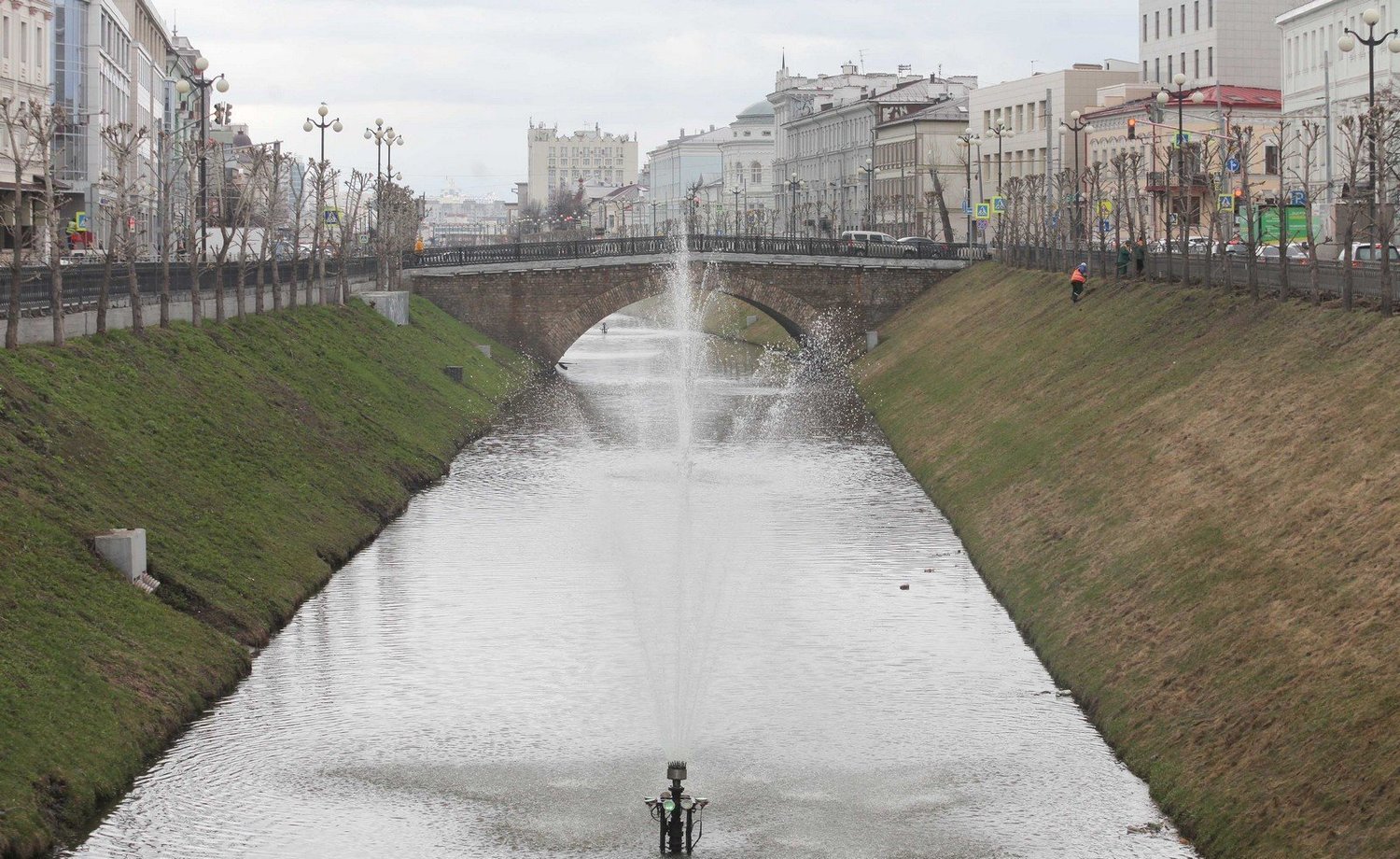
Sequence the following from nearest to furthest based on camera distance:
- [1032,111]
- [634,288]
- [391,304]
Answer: [391,304]
[634,288]
[1032,111]

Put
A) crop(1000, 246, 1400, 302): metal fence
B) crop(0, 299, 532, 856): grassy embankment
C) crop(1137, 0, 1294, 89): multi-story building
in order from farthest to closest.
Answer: crop(1137, 0, 1294, 89): multi-story building, crop(1000, 246, 1400, 302): metal fence, crop(0, 299, 532, 856): grassy embankment

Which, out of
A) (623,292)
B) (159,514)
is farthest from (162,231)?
(623,292)

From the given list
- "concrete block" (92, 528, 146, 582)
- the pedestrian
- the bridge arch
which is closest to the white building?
the bridge arch

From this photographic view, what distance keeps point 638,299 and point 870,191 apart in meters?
64.5

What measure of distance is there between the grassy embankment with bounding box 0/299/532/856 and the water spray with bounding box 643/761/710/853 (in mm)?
7395

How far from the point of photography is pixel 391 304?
88562mm

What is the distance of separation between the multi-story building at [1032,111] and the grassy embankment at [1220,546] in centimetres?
7841

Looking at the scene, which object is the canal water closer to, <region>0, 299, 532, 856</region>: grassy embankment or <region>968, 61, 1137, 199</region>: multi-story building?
<region>0, 299, 532, 856</region>: grassy embankment

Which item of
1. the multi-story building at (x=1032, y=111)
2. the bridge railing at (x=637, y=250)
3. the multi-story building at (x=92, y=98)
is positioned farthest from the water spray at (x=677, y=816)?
the multi-story building at (x=1032, y=111)

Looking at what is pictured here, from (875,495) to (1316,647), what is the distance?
30525 mm

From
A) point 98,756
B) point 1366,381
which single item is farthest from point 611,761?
point 1366,381

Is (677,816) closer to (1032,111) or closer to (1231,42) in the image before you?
(1231,42)

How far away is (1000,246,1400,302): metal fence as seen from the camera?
1793 inches

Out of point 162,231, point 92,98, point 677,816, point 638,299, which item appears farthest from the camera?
point 638,299
